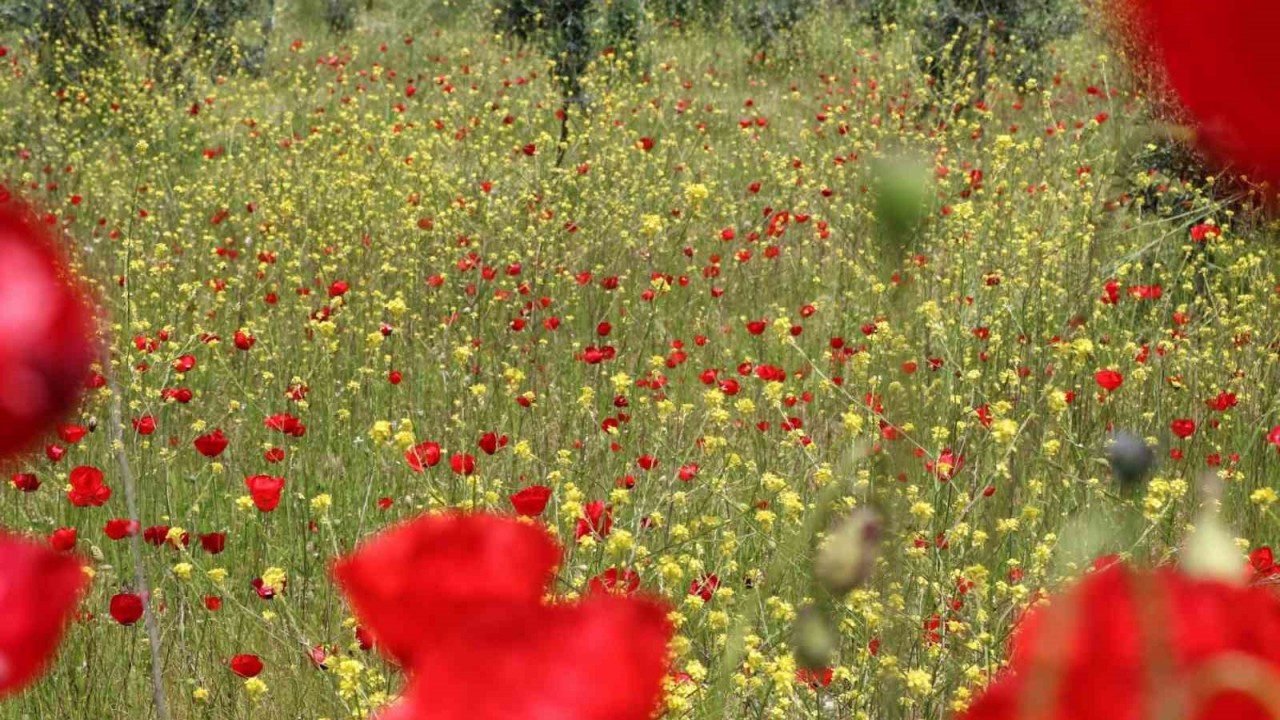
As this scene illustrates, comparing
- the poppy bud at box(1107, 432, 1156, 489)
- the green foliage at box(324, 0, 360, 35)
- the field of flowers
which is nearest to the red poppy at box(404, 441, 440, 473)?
the field of flowers

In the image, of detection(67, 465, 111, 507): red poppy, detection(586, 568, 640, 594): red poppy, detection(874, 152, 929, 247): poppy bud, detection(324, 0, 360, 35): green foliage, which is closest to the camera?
detection(874, 152, 929, 247): poppy bud

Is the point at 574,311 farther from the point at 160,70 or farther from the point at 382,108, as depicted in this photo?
the point at 160,70

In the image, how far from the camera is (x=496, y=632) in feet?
0.86

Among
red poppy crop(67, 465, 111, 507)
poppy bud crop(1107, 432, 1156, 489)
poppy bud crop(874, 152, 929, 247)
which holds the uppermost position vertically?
poppy bud crop(874, 152, 929, 247)

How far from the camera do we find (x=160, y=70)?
8.52m

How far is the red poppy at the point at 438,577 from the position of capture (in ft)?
0.91

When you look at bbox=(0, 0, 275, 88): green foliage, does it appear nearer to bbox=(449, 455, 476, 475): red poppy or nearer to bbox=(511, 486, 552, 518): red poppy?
bbox=(449, 455, 476, 475): red poppy

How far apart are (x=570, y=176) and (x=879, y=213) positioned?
4507mm

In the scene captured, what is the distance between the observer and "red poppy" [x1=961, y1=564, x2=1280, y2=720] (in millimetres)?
268

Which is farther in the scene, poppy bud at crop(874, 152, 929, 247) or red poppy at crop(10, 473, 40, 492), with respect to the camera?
red poppy at crop(10, 473, 40, 492)

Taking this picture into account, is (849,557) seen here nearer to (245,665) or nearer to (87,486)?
(245,665)

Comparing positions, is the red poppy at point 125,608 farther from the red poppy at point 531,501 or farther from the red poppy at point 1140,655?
the red poppy at point 1140,655

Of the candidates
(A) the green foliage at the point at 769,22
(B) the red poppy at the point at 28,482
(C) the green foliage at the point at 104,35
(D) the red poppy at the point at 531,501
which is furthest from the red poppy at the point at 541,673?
(A) the green foliage at the point at 769,22

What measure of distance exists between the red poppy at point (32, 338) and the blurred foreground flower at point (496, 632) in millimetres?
76
